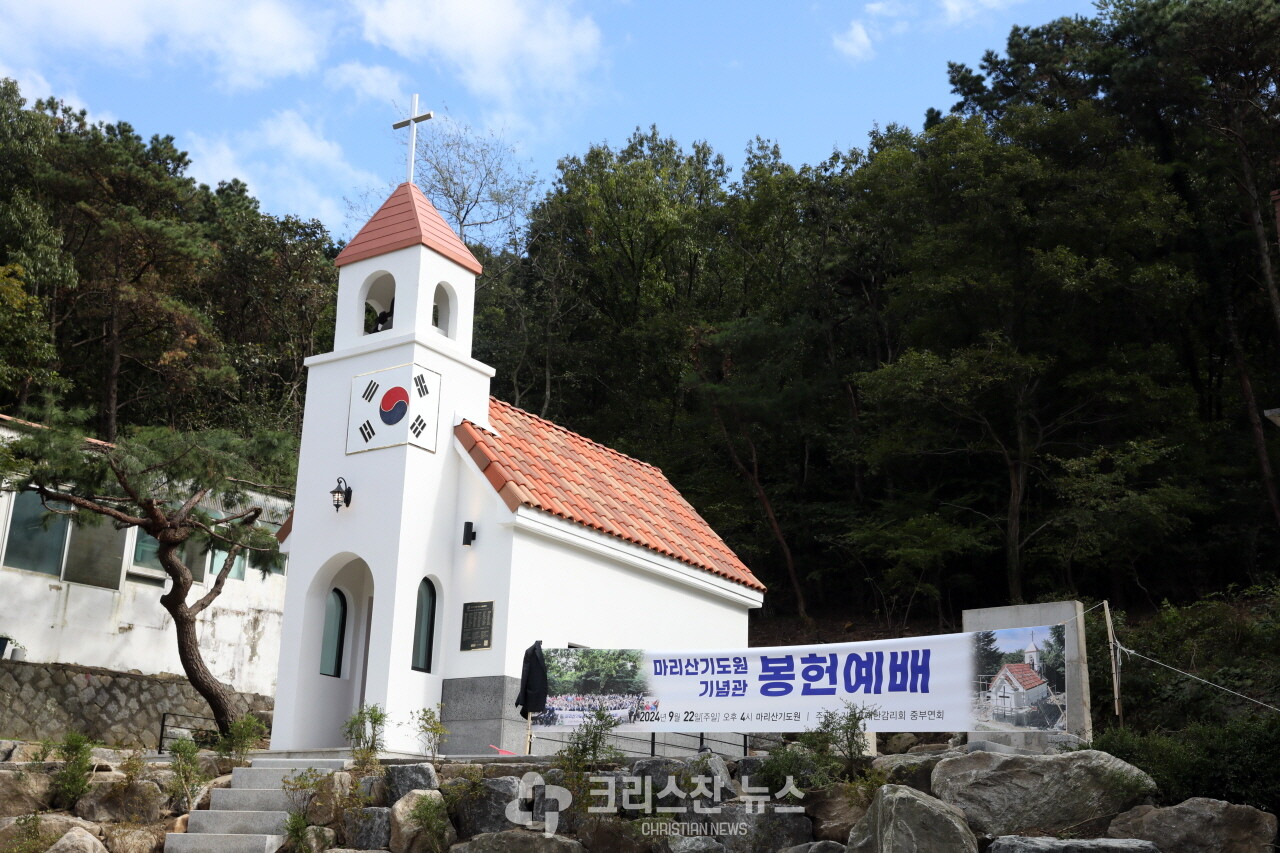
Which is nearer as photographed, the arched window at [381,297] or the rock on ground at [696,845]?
the rock on ground at [696,845]

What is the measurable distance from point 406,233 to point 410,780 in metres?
7.86

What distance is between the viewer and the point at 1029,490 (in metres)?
29.6

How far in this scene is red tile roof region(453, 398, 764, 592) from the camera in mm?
15680

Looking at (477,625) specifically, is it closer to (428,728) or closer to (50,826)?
(428,728)

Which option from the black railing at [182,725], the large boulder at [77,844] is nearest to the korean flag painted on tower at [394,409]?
the large boulder at [77,844]

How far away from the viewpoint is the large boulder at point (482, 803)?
11.6m

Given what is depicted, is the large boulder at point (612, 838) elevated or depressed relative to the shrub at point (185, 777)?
depressed

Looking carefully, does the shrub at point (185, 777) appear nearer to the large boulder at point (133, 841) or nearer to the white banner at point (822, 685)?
the large boulder at point (133, 841)

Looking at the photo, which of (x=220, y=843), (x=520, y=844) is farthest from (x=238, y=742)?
(x=520, y=844)

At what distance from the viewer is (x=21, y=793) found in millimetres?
12750

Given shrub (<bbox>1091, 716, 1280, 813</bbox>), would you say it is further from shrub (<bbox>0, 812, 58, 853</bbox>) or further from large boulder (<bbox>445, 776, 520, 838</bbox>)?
shrub (<bbox>0, 812, 58, 853</bbox>)

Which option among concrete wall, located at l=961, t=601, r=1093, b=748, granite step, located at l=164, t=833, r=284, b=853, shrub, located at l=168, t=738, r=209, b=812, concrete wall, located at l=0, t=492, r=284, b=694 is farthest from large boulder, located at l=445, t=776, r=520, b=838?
concrete wall, located at l=0, t=492, r=284, b=694

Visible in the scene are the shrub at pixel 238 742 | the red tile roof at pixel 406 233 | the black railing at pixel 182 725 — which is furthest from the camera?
the black railing at pixel 182 725

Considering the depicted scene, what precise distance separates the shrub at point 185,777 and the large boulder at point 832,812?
6.59 meters
